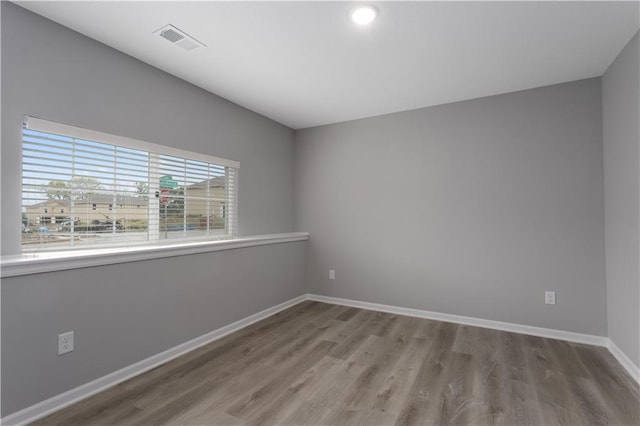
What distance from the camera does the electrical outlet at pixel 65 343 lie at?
1882mm

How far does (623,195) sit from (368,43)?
7.64ft

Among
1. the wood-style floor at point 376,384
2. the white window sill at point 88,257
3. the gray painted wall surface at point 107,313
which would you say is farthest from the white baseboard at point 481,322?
the white window sill at point 88,257

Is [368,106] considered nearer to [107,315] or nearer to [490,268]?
[490,268]

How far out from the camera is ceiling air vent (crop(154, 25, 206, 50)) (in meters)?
2.06

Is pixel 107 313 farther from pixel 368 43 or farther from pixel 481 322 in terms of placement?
pixel 481 322

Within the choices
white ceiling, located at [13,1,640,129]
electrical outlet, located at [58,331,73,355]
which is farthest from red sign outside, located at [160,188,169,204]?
electrical outlet, located at [58,331,73,355]

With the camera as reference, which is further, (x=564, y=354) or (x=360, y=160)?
(x=360, y=160)

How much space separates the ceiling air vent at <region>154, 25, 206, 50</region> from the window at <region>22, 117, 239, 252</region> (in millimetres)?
838

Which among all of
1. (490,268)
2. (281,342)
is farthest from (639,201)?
(281,342)

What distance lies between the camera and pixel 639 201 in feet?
6.94

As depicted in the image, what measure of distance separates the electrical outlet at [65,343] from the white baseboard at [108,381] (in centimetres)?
26

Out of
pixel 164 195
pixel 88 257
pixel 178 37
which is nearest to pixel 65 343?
pixel 88 257

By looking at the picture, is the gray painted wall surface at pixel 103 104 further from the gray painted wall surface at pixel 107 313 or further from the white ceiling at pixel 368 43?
the gray painted wall surface at pixel 107 313

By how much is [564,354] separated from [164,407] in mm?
3162
